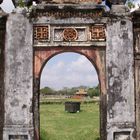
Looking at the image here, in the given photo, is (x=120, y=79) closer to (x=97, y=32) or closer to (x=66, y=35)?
(x=97, y=32)

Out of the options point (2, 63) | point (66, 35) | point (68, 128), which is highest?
point (66, 35)

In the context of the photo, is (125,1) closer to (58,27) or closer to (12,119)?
(58,27)

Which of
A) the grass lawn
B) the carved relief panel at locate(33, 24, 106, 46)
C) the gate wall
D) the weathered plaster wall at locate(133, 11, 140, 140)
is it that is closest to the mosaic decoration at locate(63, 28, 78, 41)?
the carved relief panel at locate(33, 24, 106, 46)

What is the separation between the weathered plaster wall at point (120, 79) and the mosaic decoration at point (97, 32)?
14 cm

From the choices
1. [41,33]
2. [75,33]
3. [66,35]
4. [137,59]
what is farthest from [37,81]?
[137,59]

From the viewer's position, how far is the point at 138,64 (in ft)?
29.3

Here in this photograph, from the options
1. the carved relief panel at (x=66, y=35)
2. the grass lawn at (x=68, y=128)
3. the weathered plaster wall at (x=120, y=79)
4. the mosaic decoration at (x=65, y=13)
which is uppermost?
the mosaic decoration at (x=65, y=13)

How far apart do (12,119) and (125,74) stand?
2.76 meters

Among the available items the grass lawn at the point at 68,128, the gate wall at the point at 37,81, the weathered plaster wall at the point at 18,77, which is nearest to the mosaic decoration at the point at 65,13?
the gate wall at the point at 37,81

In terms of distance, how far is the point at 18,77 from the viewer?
8.75 meters

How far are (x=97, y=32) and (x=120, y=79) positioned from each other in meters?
1.20

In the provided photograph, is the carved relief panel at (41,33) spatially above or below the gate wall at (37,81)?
above

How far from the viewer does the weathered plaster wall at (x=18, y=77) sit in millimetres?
8664

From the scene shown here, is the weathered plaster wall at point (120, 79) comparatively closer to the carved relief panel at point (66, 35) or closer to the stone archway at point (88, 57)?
the stone archway at point (88, 57)
